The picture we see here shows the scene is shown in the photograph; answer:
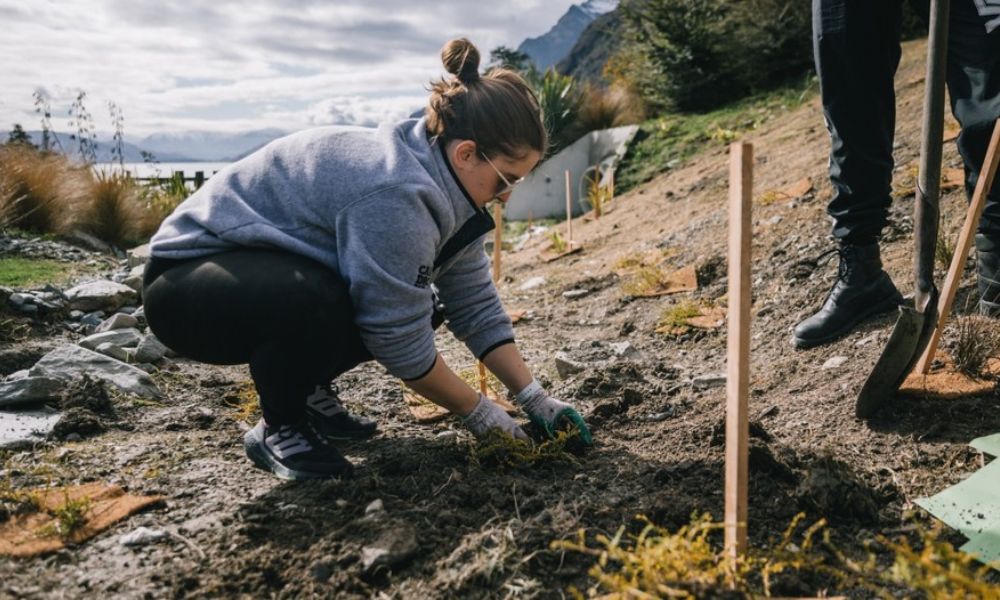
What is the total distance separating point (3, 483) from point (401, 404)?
4.21 ft

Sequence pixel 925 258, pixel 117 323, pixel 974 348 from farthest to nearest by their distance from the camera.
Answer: pixel 117 323, pixel 974 348, pixel 925 258

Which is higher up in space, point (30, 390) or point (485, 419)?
point (485, 419)

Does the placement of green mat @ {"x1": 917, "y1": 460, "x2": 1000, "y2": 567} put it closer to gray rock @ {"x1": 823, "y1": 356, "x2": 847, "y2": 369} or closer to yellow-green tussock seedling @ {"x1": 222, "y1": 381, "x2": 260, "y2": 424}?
gray rock @ {"x1": 823, "y1": 356, "x2": 847, "y2": 369}

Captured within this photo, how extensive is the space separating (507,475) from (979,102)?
1.85m

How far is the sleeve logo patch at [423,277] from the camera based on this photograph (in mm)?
1869

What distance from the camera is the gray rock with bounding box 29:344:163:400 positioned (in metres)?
2.70

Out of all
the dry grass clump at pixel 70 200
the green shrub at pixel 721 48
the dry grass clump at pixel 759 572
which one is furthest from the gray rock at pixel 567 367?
the green shrub at pixel 721 48

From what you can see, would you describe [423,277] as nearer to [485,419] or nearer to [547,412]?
[485,419]

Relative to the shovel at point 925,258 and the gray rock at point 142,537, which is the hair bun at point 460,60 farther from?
the gray rock at point 142,537

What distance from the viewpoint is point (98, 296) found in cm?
421

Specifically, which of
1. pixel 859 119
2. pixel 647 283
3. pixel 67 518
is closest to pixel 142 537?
pixel 67 518

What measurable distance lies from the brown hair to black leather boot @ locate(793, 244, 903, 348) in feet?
4.44

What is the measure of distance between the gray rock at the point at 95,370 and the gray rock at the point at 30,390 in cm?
5

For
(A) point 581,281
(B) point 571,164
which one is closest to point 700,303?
(A) point 581,281
